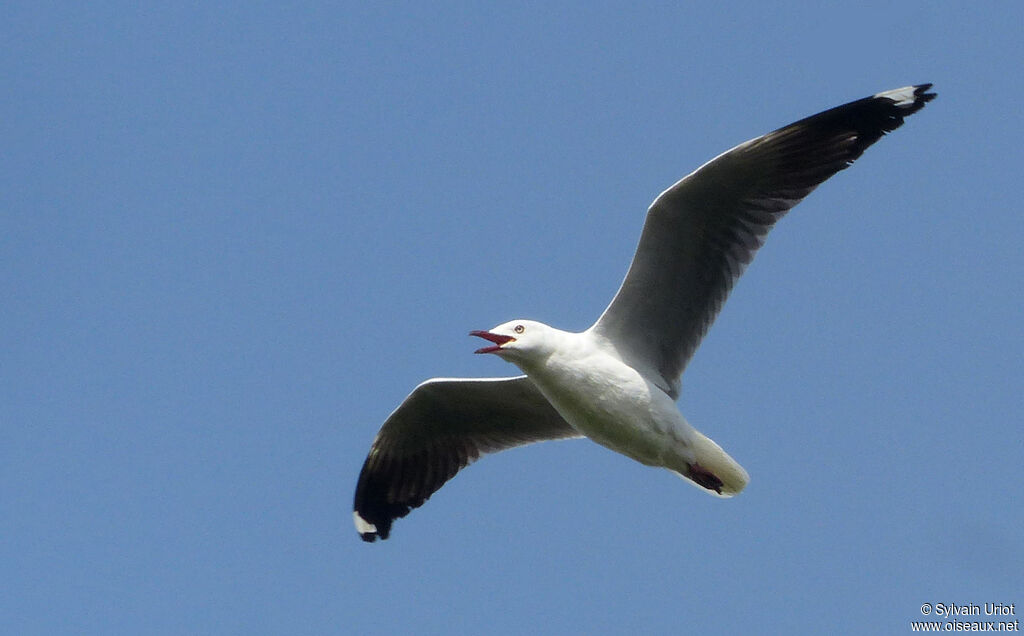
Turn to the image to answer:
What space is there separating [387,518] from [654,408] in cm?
342

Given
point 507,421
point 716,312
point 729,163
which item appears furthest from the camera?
point 507,421

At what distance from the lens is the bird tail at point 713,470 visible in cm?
1074

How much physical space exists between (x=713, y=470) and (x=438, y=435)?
273 cm

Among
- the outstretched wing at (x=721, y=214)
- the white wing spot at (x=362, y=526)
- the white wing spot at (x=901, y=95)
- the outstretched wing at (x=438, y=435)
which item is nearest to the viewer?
the outstretched wing at (x=721, y=214)

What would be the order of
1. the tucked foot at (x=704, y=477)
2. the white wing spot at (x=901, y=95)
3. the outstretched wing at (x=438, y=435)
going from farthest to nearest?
the outstretched wing at (x=438, y=435) → the tucked foot at (x=704, y=477) → the white wing spot at (x=901, y=95)

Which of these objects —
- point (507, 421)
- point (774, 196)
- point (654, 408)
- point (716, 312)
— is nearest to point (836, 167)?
point (774, 196)

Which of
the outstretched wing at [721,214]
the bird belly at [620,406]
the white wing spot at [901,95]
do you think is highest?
the white wing spot at [901,95]

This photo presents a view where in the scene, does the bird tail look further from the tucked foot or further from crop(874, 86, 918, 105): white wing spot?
→ crop(874, 86, 918, 105): white wing spot

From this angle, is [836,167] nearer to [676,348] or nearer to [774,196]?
[774,196]

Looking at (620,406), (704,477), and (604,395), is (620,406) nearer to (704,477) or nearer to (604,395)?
(604,395)

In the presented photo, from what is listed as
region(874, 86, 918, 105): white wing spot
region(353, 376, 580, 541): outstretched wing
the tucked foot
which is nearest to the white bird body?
the tucked foot

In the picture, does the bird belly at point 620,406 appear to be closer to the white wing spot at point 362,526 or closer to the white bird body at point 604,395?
the white bird body at point 604,395

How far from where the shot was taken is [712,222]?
1066cm

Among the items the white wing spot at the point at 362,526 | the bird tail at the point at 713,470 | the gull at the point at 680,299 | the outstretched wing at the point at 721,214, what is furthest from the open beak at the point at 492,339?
the white wing spot at the point at 362,526
